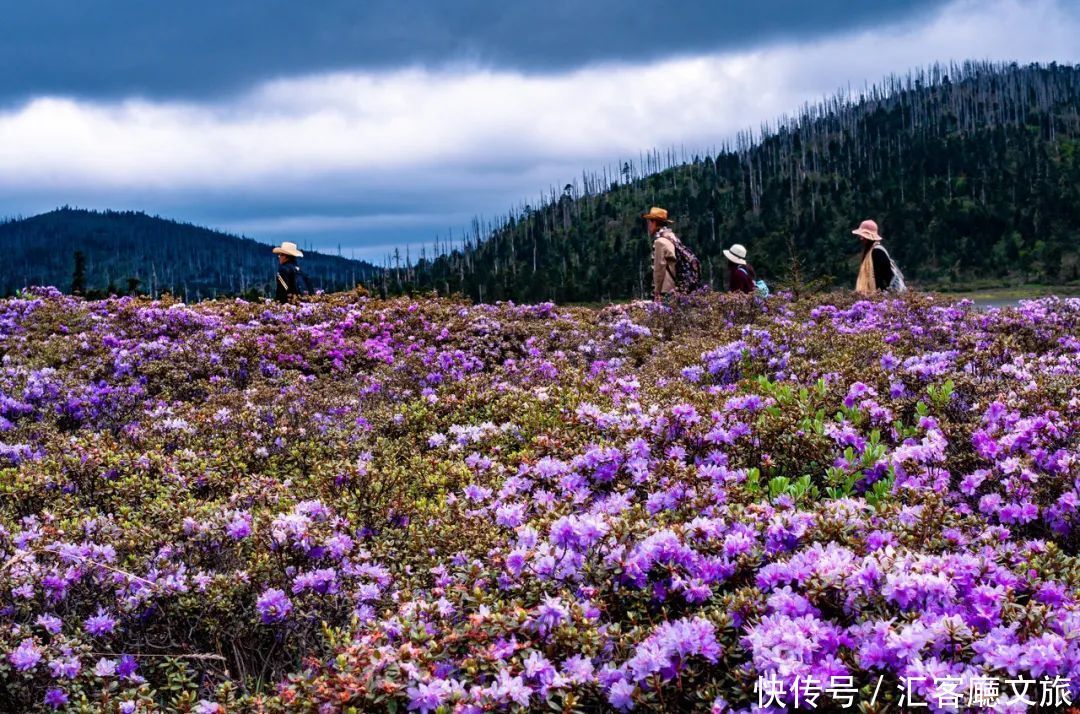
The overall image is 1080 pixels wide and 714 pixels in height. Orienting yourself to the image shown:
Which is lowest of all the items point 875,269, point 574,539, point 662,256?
point 574,539

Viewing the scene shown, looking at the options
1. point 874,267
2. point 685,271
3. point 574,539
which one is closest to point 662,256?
point 685,271

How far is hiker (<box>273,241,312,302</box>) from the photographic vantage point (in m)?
17.4

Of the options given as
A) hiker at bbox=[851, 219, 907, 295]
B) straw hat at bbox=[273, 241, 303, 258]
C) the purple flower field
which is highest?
straw hat at bbox=[273, 241, 303, 258]

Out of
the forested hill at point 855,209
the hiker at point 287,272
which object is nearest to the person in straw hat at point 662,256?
the hiker at point 287,272

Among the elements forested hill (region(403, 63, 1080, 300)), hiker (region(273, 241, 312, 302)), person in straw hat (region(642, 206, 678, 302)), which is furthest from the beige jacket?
forested hill (region(403, 63, 1080, 300))

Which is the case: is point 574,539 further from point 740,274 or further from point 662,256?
point 740,274

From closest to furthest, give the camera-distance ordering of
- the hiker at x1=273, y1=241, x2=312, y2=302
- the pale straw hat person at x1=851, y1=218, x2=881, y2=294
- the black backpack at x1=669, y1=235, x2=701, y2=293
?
the pale straw hat person at x1=851, y1=218, x2=881, y2=294 < the black backpack at x1=669, y1=235, x2=701, y2=293 < the hiker at x1=273, y1=241, x2=312, y2=302

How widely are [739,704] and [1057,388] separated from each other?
435 centimetres

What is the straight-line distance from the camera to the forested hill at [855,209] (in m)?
122

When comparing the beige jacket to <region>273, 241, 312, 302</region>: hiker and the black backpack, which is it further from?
<region>273, 241, 312, 302</region>: hiker

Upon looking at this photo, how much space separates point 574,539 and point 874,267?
1323 cm

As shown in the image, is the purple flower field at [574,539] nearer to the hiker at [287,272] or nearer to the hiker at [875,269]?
the hiker at [875,269]

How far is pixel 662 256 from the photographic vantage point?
14.9 meters

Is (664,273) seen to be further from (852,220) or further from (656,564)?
(852,220)
